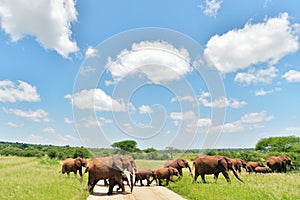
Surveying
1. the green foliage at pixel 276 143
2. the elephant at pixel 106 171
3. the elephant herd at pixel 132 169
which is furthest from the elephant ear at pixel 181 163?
the green foliage at pixel 276 143

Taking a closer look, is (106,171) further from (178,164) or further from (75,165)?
(178,164)

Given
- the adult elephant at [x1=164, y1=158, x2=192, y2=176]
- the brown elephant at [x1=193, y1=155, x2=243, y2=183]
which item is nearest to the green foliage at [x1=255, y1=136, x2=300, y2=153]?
the adult elephant at [x1=164, y1=158, x2=192, y2=176]

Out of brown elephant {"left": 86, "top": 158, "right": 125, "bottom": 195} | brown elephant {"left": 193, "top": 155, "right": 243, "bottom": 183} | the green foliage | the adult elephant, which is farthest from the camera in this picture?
the green foliage

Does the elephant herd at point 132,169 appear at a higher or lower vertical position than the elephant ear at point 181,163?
lower

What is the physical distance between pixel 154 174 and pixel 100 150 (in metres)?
4.36

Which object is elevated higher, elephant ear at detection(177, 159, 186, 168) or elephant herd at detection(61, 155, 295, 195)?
elephant ear at detection(177, 159, 186, 168)

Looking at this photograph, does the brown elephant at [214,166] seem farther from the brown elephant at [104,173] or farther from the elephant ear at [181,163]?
the brown elephant at [104,173]

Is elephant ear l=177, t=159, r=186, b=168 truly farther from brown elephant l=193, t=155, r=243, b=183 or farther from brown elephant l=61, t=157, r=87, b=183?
brown elephant l=61, t=157, r=87, b=183

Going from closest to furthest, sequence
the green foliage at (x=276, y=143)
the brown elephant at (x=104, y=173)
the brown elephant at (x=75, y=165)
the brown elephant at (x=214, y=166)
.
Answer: the brown elephant at (x=104, y=173), the brown elephant at (x=214, y=166), the brown elephant at (x=75, y=165), the green foliage at (x=276, y=143)

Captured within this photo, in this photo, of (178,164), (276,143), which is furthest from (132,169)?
(276,143)

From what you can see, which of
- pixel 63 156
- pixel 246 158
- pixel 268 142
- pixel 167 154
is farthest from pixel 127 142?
pixel 167 154

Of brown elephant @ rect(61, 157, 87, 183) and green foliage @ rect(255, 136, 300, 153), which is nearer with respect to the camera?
brown elephant @ rect(61, 157, 87, 183)

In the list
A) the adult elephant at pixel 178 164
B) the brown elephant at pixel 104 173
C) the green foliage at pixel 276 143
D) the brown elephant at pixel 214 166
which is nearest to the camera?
the brown elephant at pixel 104 173

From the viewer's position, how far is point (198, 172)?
20.3m
